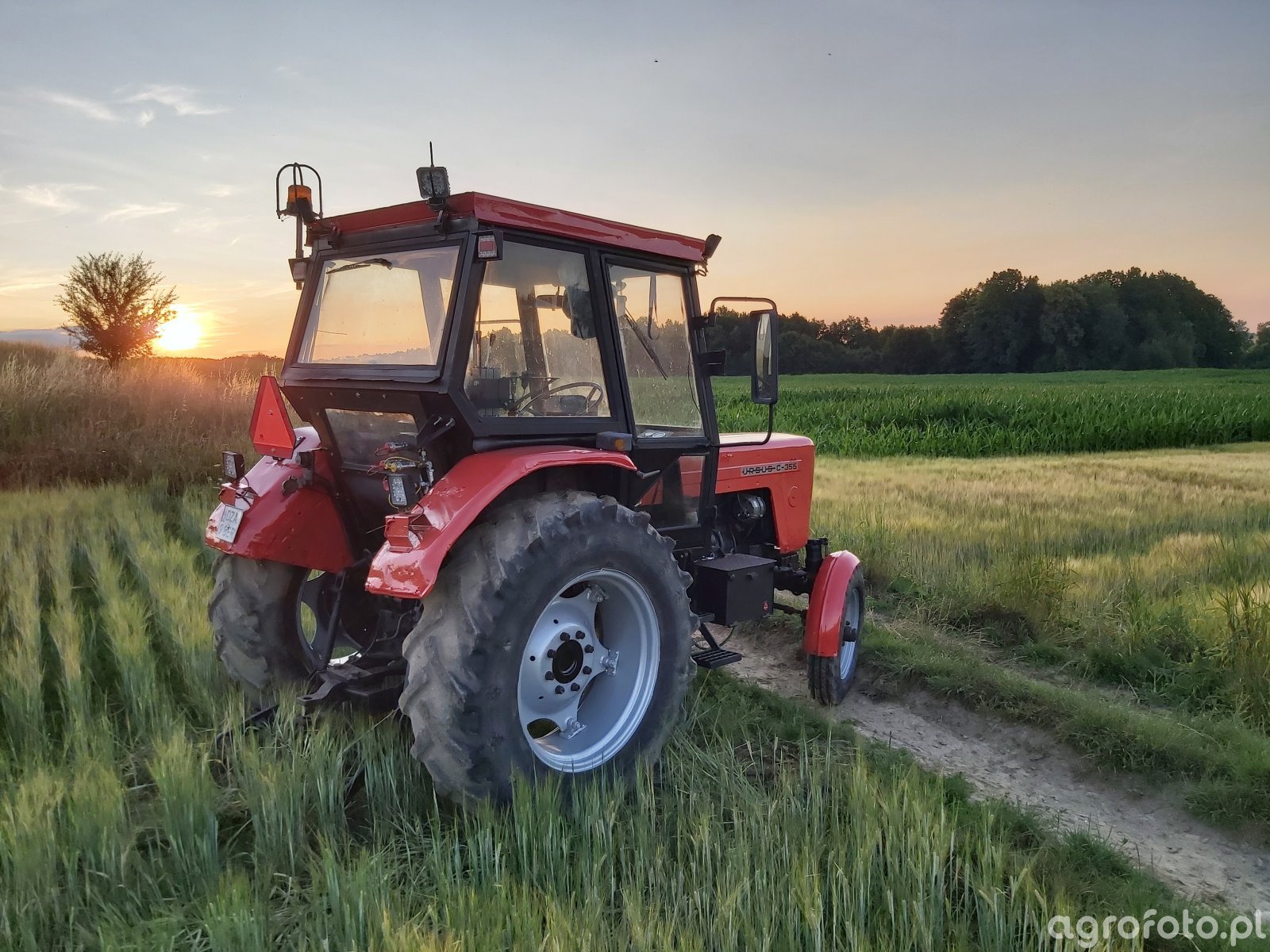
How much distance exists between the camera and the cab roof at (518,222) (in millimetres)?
3314

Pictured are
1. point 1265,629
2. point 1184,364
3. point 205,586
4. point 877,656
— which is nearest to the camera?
point 1265,629

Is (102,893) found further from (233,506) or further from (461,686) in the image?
(233,506)

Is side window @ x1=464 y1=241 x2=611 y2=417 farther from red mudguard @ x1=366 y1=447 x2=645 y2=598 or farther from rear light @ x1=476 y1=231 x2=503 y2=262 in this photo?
red mudguard @ x1=366 y1=447 x2=645 y2=598

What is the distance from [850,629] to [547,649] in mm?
2367

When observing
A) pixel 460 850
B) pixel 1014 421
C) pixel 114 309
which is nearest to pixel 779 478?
pixel 460 850

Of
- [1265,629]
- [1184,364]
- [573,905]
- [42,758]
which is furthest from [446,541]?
[1184,364]

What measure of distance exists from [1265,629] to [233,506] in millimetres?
5245

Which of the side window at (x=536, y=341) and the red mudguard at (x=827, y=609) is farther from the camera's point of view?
the red mudguard at (x=827, y=609)

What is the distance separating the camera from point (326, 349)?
153 inches

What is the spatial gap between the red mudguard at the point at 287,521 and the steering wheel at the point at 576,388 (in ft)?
3.54

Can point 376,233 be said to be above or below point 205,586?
above

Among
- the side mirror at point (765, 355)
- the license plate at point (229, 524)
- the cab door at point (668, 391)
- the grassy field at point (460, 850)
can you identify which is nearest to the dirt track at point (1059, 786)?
the grassy field at point (460, 850)

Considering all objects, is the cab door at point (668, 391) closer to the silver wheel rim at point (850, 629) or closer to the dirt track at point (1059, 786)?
the silver wheel rim at point (850, 629)

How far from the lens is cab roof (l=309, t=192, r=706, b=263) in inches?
130
